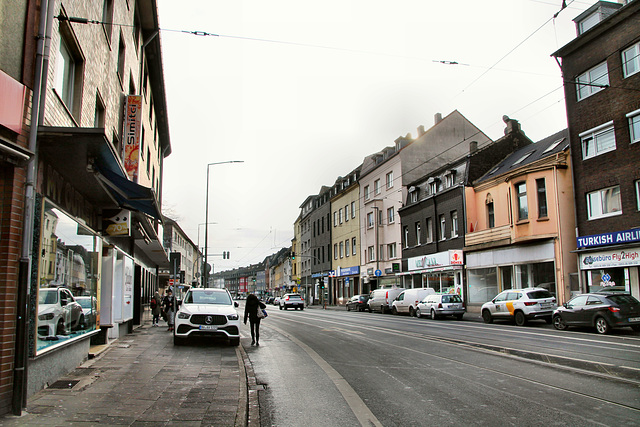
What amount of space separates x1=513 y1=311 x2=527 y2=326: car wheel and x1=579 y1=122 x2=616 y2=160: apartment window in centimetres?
819

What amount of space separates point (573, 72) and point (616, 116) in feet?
13.1

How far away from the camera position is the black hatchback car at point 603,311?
16.8m

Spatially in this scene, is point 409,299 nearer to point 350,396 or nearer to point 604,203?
point 604,203

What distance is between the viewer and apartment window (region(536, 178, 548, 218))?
86.9 feet

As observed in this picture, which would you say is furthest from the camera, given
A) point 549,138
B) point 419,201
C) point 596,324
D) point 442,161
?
point 442,161

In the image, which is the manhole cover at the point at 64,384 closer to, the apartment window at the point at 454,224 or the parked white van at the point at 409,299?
the parked white van at the point at 409,299

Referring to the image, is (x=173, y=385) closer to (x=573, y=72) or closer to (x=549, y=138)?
(x=573, y=72)

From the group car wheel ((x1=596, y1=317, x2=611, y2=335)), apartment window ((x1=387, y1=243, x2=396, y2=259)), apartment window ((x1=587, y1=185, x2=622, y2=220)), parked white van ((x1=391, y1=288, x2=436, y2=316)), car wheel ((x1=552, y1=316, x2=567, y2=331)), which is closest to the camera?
car wheel ((x1=596, y1=317, x2=611, y2=335))

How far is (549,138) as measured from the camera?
104ft

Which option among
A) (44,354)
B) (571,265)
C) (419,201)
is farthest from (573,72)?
(44,354)

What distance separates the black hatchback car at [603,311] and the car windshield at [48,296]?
53.7ft

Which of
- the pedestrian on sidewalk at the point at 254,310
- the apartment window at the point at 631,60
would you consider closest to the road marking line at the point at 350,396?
the pedestrian on sidewalk at the point at 254,310

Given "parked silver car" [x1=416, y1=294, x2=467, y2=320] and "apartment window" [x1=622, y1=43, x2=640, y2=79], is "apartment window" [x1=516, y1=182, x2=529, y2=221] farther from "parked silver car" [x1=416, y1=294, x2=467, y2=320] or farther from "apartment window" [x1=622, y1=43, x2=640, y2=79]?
"apartment window" [x1=622, y1=43, x2=640, y2=79]

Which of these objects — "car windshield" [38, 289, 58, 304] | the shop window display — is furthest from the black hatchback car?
"car windshield" [38, 289, 58, 304]
